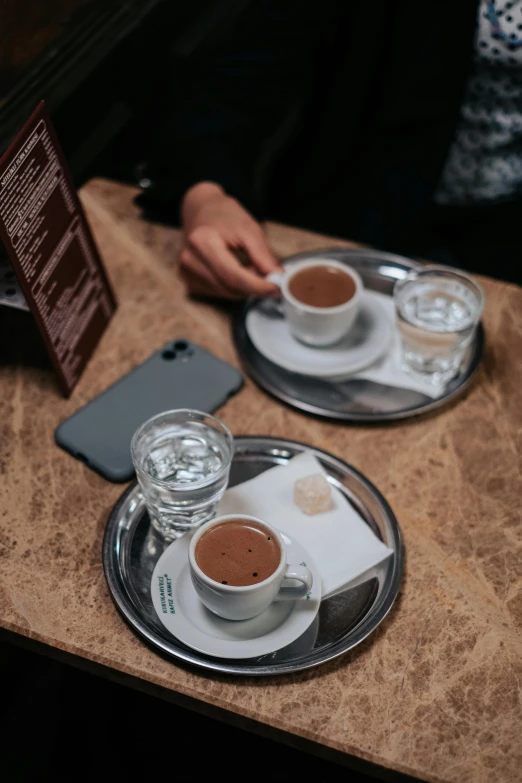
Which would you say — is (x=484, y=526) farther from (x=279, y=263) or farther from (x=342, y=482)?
(x=279, y=263)

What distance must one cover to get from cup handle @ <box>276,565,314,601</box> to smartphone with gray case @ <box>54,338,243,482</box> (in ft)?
0.96

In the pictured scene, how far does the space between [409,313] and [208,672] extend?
25.7 inches

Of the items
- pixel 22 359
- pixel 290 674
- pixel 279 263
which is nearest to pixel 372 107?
pixel 279 263

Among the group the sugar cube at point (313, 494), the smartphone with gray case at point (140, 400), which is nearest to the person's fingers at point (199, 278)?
the smartphone with gray case at point (140, 400)

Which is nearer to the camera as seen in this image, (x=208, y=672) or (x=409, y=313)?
(x=208, y=672)

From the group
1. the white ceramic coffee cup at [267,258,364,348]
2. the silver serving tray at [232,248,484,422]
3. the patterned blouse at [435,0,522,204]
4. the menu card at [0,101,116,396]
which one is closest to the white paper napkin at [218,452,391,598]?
the silver serving tray at [232,248,484,422]

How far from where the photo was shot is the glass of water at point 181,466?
929mm

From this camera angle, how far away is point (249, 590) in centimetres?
79

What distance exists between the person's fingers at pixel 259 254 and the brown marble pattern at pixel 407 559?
11 cm

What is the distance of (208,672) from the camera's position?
2.71 ft

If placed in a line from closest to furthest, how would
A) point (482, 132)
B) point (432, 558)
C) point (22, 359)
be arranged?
point (432, 558)
point (22, 359)
point (482, 132)

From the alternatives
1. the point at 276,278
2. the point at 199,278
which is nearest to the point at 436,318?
the point at 276,278

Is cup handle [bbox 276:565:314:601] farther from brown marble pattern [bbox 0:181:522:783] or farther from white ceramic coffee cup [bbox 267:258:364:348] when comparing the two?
white ceramic coffee cup [bbox 267:258:364:348]

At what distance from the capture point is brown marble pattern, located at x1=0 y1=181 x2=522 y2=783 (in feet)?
2.62
